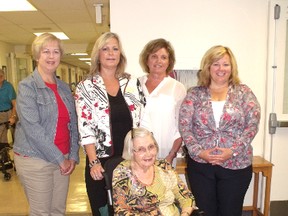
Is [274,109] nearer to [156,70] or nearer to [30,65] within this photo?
[156,70]

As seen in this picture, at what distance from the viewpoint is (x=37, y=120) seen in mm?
1751

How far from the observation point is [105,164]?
1748mm

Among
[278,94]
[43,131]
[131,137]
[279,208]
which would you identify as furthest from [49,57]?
[279,208]

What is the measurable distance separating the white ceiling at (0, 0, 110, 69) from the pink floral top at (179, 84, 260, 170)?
252cm

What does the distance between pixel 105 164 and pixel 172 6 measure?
1770 millimetres

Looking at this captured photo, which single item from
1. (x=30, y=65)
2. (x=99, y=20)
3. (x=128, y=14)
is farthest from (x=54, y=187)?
(x=30, y=65)

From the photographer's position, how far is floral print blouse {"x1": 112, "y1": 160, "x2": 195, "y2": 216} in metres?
1.67

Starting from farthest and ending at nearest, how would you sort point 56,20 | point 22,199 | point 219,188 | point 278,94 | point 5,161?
point 56,20
point 5,161
point 22,199
point 278,94
point 219,188

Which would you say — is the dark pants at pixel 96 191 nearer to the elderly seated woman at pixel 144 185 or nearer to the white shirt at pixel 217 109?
the elderly seated woman at pixel 144 185

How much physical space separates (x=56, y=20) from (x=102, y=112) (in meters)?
3.78

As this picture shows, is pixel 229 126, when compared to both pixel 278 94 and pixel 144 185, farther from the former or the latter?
pixel 278 94

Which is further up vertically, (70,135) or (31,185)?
(70,135)

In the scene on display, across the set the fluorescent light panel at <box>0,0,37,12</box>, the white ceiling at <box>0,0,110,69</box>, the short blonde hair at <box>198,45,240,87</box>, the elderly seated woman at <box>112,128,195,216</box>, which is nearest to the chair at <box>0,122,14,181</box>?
the fluorescent light panel at <box>0,0,37,12</box>

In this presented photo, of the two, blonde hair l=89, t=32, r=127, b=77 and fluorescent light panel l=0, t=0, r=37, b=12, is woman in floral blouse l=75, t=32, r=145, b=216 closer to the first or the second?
blonde hair l=89, t=32, r=127, b=77
